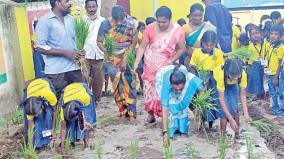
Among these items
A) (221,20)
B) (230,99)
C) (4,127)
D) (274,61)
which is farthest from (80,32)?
(274,61)

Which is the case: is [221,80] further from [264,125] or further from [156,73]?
[156,73]

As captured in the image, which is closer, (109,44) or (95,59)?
(109,44)

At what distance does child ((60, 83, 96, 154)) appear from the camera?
4.89 m

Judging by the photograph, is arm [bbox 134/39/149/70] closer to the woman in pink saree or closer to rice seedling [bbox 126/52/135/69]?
the woman in pink saree

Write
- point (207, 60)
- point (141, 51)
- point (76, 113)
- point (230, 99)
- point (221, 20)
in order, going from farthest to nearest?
point (221, 20)
point (141, 51)
point (207, 60)
point (230, 99)
point (76, 113)

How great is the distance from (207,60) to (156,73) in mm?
694

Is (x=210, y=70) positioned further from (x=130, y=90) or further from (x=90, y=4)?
(x=90, y=4)

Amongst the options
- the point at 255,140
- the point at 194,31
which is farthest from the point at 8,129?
the point at 255,140

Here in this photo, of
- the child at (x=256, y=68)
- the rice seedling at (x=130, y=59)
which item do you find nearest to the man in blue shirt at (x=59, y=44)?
the rice seedling at (x=130, y=59)

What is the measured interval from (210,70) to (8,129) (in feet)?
8.72

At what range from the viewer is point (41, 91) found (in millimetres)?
5023

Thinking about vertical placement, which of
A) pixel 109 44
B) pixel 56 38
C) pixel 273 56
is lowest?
pixel 273 56

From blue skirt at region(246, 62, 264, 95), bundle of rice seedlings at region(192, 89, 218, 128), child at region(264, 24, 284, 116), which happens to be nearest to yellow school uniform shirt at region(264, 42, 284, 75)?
child at region(264, 24, 284, 116)

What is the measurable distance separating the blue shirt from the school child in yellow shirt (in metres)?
1.42
